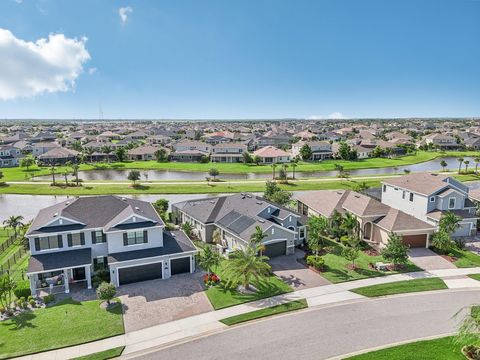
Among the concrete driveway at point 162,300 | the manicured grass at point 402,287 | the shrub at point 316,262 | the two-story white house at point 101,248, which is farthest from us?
the shrub at point 316,262

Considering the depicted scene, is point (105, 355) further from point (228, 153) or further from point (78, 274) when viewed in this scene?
point (228, 153)

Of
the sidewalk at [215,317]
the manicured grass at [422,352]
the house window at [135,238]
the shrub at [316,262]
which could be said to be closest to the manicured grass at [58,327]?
the sidewalk at [215,317]

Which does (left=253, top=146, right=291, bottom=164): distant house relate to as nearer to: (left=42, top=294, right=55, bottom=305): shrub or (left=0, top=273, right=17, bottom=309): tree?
(left=42, top=294, right=55, bottom=305): shrub

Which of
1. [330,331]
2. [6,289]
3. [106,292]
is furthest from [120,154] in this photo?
[330,331]

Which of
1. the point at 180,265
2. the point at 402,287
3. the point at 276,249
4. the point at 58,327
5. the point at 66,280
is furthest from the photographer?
the point at 276,249

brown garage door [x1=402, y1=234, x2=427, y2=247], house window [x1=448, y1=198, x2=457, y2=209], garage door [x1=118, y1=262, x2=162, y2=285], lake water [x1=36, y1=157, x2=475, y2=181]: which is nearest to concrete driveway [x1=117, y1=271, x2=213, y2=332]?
garage door [x1=118, y1=262, x2=162, y2=285]

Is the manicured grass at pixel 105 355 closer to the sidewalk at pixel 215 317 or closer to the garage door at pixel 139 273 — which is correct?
the sidewalk at pixel 215 317
